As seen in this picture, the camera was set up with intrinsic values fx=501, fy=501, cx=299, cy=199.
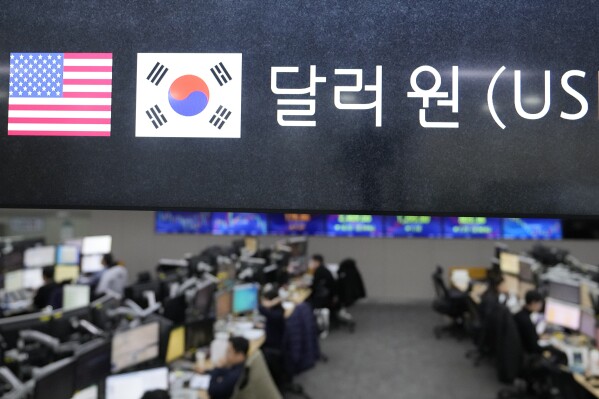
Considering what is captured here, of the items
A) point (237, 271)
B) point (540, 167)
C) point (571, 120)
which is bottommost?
point (237, 271)

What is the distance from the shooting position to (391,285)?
9.45 m

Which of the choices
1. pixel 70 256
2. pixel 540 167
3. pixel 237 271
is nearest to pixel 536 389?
pixel 237 271

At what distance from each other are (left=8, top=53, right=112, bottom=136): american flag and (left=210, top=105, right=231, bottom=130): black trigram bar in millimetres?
340

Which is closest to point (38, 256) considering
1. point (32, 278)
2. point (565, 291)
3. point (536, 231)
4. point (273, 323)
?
point (32, 278)

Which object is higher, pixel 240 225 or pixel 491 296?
pixel 240 225

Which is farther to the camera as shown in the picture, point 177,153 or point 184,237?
point 184,237

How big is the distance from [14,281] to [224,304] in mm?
3017

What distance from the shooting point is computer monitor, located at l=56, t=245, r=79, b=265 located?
724 cm

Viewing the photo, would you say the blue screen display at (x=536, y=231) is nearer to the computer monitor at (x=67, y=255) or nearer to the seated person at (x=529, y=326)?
the seated person at (x=529, y=326)

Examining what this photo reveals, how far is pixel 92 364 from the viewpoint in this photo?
117 inches

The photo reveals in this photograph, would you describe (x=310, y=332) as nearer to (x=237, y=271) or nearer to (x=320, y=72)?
(x=237, y=271)

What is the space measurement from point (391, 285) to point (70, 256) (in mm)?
5566

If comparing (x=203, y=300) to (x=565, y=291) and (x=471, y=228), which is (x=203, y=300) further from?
(x=471, y=228)

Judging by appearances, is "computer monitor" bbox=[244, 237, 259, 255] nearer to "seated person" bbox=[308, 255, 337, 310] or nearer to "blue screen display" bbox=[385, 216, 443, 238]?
"seated person" bbox=[308, 255, 337, 310]
